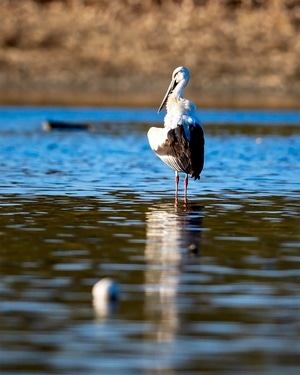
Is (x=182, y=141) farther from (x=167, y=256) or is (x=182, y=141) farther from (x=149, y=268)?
(x=149, y=268)

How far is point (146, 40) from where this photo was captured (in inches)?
1918

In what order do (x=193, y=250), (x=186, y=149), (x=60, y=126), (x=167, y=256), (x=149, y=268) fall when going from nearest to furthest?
(x=149, y=268) < (x=167, y=256) < (x=193, y=250) < (x=186, y=149) < (x=60, y=126)

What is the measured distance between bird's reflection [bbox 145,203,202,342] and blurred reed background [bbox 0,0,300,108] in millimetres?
28550

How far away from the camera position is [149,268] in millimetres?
10055

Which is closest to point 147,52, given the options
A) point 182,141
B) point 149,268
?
point 182,141

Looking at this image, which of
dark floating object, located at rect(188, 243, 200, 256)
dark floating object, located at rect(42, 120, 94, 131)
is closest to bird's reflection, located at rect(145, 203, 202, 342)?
dark floating object, located at rect(188, 243, 200, 256)

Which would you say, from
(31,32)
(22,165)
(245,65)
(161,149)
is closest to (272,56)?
(245,65)

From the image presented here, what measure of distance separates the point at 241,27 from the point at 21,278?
4102 centimetres

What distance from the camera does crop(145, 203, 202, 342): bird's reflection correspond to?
830cm

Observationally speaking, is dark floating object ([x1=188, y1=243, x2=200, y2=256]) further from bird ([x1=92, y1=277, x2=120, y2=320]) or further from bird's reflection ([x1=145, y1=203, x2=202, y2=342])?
bird ([x1=92, y1=277, x2=120, y2=320])

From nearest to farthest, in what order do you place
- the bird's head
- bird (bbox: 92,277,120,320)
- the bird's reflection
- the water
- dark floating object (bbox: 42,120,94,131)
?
the water
the bird's reflection
bird (bbox: 92,277,120,320)
the bird's head
dark floating object (bbox: 42,120,94,131)

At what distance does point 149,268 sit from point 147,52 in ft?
124

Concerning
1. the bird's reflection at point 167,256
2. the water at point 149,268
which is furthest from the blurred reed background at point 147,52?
the bird's reflection at point 167,256

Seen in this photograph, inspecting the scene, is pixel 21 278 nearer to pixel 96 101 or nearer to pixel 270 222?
pixel 270 222
